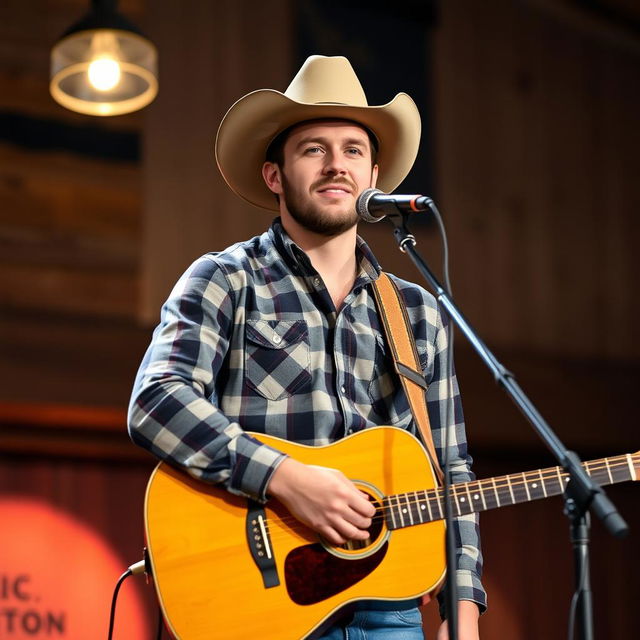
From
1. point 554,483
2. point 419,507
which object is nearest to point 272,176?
point 419,507

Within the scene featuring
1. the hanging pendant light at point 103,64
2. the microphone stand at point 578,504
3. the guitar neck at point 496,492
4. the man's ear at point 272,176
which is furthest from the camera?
the hanging pendant light at point 103,64

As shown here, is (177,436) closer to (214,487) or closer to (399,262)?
(214,487)

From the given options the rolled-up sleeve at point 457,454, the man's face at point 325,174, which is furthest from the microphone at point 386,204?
the rolled-up sleeve at point 457,454

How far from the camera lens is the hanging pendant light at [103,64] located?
466 cm

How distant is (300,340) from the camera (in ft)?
8.33

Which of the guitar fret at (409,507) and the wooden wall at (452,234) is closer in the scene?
the guitar fret at (409,507)

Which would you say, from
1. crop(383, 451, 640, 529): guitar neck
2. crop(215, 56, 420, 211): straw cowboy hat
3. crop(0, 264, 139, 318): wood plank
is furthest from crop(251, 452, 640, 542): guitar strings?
crop(0, 264, 139, 318): wood plank

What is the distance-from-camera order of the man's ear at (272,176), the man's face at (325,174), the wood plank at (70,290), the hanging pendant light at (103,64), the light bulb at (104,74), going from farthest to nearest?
1. the wood plank at (70,290)
2. the light bulb at (104,74)
3. the hanging pendant light at (103,64)
4. the man's ear at (272,176)
5. the man's face at (325,174)

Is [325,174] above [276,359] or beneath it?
above

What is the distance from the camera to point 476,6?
7578mm

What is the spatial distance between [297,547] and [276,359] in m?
0.41

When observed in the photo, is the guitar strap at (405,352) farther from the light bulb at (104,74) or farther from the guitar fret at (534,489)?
the light bulb at (104,74)

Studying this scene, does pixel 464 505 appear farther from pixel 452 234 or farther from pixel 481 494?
pixel 452 234

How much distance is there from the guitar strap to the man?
34 millimetres
